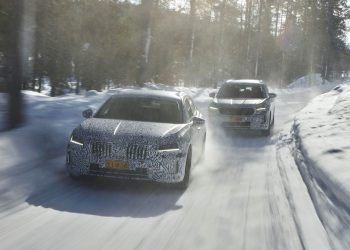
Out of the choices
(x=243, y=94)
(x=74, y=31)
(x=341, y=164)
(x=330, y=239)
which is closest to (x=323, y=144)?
(x=341, y=164)

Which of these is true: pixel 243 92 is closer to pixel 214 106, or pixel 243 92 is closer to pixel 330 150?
pixel 214 106

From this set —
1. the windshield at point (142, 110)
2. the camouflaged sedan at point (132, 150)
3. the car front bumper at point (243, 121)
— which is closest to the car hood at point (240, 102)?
the car front bumper at point (243, 121)

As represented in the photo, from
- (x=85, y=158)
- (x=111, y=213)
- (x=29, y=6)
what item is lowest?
(x=111, y=213)

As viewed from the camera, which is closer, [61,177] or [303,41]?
[61,177]

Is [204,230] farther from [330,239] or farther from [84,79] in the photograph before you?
[84,79]

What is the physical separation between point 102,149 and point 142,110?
5.21 feet

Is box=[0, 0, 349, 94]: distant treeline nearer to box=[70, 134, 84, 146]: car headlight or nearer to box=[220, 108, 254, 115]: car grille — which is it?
box=[70, 134, 84, 146]: car headlight

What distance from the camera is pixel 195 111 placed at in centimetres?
1048

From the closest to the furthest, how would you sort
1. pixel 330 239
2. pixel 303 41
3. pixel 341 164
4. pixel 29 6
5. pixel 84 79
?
pixel 330 239
pixel 341 164
pixel 29 6
pixel 84 79
pixel 303 41

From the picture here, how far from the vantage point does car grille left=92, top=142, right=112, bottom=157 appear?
24.5 ft

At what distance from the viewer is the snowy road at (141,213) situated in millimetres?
A: 5371

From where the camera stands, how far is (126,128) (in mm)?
7844

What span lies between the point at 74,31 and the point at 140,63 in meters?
7.38

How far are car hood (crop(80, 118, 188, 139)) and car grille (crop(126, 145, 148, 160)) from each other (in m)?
0.19
